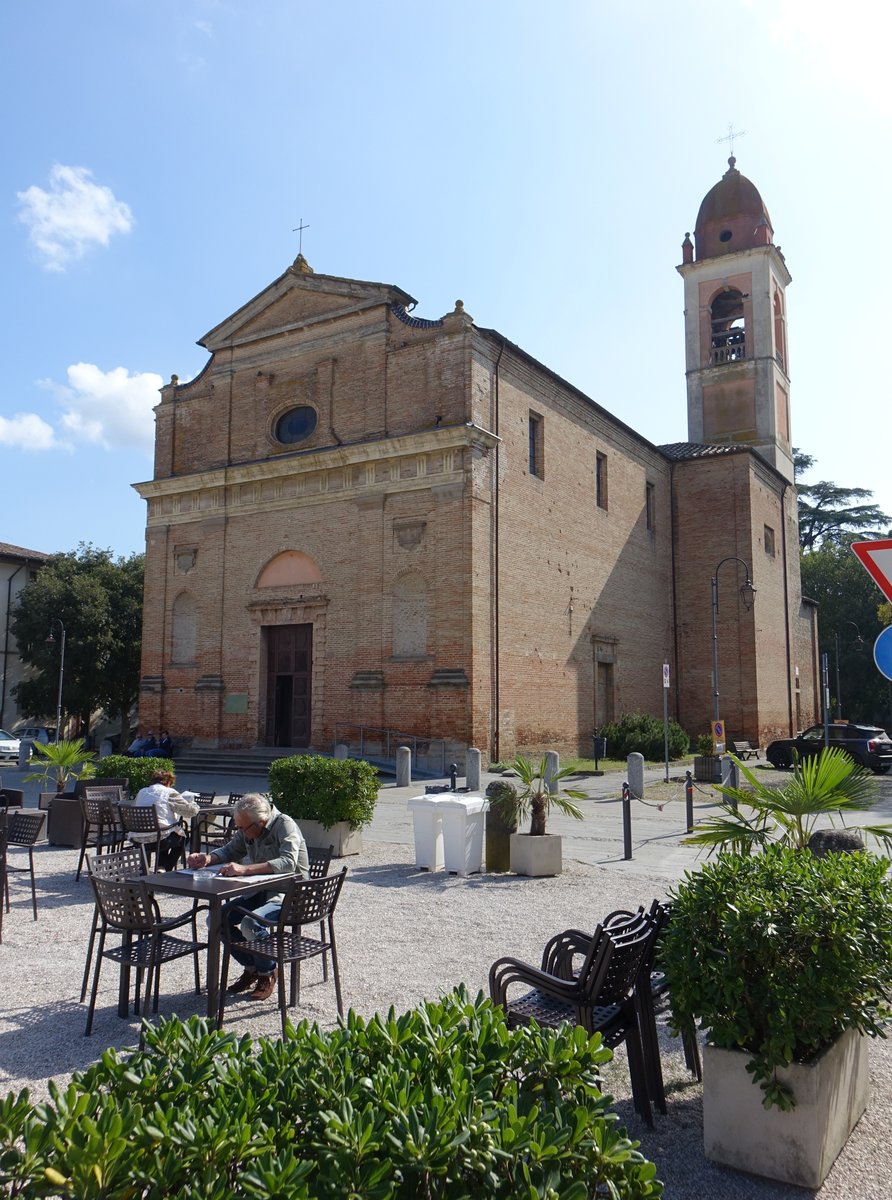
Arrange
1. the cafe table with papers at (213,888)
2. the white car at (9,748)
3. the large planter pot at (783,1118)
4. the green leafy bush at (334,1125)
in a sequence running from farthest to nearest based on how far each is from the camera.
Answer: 1. the white car at (9,748)
2. the cafe table with papers at (213,888)
3. the large planter pot at (783,1118)
4. the green leafy bush at (334,1125)

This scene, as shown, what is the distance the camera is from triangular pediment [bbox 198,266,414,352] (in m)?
26.9

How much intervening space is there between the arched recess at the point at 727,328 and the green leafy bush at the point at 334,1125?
4098 cm

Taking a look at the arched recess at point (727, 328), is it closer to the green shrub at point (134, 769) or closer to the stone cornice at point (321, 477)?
the stone cornice at point (321, 477)

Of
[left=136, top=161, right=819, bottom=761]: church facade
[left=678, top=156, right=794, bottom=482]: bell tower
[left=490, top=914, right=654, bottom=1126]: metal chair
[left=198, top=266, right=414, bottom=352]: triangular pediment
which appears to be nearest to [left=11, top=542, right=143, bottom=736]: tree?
[left=136, top=161, right=819, bottom=761]: church facade

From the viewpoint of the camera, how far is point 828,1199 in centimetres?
367

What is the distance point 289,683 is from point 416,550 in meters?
5.97

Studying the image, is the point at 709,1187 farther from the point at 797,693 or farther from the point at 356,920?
the point at 797,693

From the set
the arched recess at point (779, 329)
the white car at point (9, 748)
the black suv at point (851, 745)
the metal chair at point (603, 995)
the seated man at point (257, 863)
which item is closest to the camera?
the metal chair at point (603, 995)

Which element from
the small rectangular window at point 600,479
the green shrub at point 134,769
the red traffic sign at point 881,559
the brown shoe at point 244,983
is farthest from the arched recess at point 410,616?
the red traffic sign at point 881,559

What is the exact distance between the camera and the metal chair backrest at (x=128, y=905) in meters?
5.77

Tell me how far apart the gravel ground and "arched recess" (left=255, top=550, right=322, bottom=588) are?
52.3 feet

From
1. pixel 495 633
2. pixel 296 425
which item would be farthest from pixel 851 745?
pixel 296 425

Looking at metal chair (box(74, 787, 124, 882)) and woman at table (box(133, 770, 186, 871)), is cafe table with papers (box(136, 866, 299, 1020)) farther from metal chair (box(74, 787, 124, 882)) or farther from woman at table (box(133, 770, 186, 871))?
metal chair (box(74, 787, 124, 882))

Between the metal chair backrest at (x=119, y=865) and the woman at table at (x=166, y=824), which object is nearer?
the metal chair backrest at (x=119, y=865)
